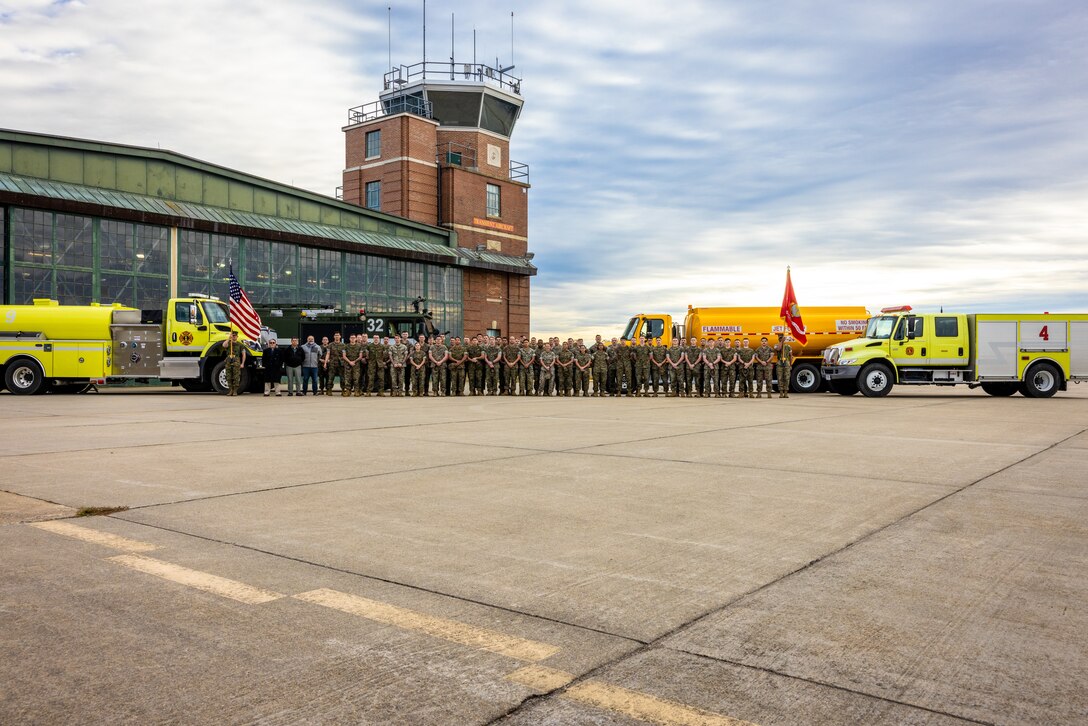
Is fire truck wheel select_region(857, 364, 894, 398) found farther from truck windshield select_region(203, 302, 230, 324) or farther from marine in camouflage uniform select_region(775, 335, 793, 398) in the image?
truck windshield select_region(203, 302, 230, 324)

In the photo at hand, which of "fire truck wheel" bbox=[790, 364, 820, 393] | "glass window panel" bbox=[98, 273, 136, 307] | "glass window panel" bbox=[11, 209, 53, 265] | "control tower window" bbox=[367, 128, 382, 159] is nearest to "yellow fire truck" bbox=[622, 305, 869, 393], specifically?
"fire truck wheel" bbox=[790, 364, 820, 393]

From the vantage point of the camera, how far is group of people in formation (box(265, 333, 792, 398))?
23.7 metres

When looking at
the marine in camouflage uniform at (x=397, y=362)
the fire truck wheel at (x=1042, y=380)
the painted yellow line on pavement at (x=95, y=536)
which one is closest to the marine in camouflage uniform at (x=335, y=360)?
the marine in camouflage uniform at (x=397, y=362)

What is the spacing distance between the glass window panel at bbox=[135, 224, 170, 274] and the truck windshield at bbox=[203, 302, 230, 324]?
6.63 m

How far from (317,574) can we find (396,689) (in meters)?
1.64

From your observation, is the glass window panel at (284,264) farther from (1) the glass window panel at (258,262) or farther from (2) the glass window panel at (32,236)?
(2) the glass window panel at (32,236)

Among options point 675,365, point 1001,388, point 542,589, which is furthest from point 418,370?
point 542,589

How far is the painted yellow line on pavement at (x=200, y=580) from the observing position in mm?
4059

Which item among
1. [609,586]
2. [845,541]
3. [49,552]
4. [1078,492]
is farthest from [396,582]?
[1078,492]

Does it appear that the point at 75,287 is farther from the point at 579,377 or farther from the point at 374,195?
the point at 374,195

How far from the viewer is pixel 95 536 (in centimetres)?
531

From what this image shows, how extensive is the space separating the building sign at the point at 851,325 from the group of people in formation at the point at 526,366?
9.84 feet

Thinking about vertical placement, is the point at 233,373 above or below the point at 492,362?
below

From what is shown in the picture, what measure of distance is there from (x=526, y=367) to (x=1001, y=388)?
14885mm
